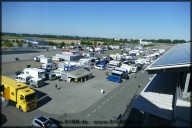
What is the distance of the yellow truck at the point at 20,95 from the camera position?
49.1ft

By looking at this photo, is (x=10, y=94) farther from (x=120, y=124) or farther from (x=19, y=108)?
(x=120, y=124)

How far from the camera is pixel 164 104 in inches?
475

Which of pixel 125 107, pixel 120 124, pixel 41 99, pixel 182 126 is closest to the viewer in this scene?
pixel 182 126

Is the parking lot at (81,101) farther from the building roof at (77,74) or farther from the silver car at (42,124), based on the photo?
the building roof at (77,74)

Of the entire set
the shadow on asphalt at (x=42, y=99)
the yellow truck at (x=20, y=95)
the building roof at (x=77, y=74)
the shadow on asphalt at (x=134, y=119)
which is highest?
the building roof at (x=77, y=74)

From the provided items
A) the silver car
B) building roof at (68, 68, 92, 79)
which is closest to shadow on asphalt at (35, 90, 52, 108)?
the silver car

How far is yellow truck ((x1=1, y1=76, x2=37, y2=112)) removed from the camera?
14953 mm

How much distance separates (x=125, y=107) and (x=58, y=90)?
9616mm

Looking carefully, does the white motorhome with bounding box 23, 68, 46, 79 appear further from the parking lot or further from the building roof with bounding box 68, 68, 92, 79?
the building roof with bounding box 68, 68, 92, 79

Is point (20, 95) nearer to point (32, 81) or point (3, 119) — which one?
point (3, 119)

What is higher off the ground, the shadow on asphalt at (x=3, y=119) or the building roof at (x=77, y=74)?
the building roof at (x=77, y=74)

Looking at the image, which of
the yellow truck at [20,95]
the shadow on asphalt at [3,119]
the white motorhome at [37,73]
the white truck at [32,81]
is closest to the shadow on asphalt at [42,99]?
the yellow truck at [20,95]

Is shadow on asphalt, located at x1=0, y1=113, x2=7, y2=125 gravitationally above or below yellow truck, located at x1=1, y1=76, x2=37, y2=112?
below

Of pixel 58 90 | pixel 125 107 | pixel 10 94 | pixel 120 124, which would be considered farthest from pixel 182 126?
pixel 58 90
